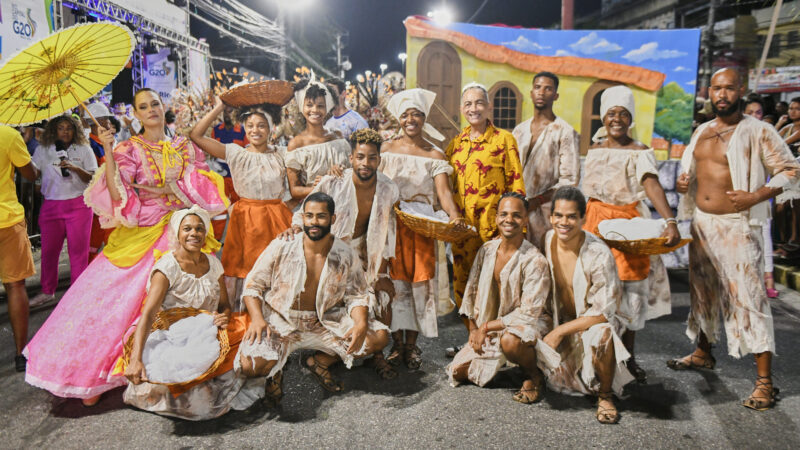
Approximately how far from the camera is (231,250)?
3934 mm

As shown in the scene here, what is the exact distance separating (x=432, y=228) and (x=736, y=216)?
1.99m

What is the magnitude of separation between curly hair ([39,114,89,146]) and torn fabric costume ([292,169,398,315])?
364cm

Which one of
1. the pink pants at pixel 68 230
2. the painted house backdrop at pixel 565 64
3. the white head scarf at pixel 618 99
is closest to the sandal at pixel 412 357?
the white head scarf at pixel 618 99

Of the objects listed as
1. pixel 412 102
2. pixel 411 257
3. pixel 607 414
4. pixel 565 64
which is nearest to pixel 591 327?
pixel 607 414

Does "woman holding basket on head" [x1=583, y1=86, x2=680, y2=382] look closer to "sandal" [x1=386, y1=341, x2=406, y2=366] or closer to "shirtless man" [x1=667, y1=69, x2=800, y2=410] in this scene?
"shirtless man" [x1=667, y1=69, x2=800, y2=410]

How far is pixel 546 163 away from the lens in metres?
4.25

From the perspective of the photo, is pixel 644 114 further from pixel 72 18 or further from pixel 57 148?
pixel 72 18

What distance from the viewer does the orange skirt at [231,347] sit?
3.09 meters

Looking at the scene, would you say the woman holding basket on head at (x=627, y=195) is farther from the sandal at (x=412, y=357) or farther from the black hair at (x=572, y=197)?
the sandal at (x=412, y=357)

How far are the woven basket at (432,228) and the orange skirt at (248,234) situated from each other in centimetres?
96

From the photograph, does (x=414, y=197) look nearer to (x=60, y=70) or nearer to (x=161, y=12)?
(x=60, y=70)

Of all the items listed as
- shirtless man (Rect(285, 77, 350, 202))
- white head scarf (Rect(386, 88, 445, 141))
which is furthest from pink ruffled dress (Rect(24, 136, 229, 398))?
white head scarf (Rect(386, 88, 445, 141))

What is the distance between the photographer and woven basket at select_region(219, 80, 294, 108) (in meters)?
3.85

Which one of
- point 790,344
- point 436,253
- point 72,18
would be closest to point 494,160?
point 436,253
